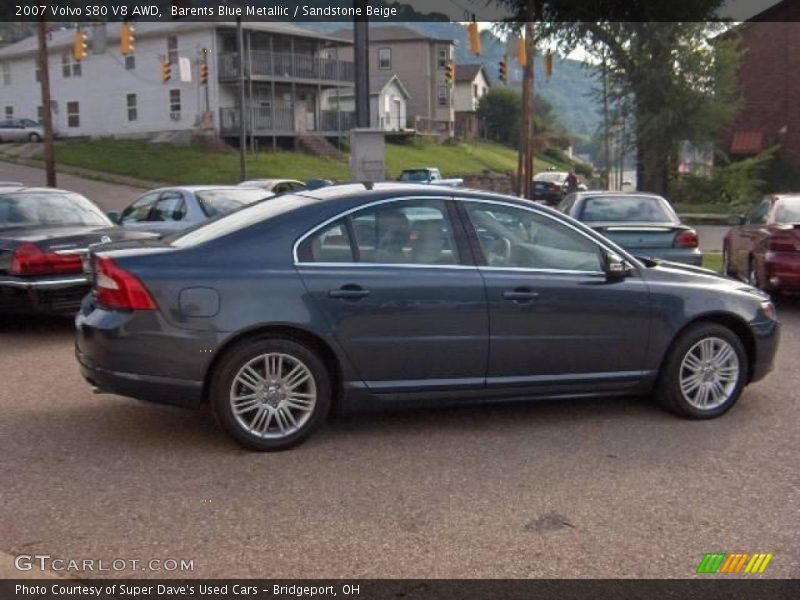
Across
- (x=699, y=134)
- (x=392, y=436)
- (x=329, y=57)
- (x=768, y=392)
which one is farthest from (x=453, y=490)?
(x=329, y=57)

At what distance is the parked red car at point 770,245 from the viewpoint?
33.2 ft

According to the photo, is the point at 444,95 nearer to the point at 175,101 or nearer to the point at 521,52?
the point at 175,101

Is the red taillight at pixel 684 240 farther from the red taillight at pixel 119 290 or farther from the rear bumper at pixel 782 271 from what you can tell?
the red taillight at pixel 119 290

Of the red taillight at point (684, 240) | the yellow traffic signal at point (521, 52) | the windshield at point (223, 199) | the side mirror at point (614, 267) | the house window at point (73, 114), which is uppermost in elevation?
the yellow traffic signal at point (521, 52)

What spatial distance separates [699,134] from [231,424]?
103 ft

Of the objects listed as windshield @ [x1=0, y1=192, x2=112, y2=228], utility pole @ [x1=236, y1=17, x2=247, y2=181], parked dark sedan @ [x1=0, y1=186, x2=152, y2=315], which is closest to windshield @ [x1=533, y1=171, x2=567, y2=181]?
utility pole @ [x1=236, y1=17, x2=247, y2=181]

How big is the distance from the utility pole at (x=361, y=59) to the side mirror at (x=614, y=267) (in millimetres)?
11937

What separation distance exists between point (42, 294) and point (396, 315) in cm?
460

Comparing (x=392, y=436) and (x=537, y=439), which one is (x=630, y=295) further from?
(x=392, y=436)

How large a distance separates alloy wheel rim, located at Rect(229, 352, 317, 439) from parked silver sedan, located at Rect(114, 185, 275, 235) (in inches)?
229

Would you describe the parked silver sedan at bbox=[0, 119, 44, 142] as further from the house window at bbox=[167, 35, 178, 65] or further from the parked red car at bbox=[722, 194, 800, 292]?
the parked red car at bbox=[722, 194, 800, 292]

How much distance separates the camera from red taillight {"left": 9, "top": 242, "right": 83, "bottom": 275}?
8359 mm

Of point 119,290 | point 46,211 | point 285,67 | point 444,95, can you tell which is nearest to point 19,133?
point 285,67

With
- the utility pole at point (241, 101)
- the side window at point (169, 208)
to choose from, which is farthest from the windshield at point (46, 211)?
the utility pole at point (241, 101)
